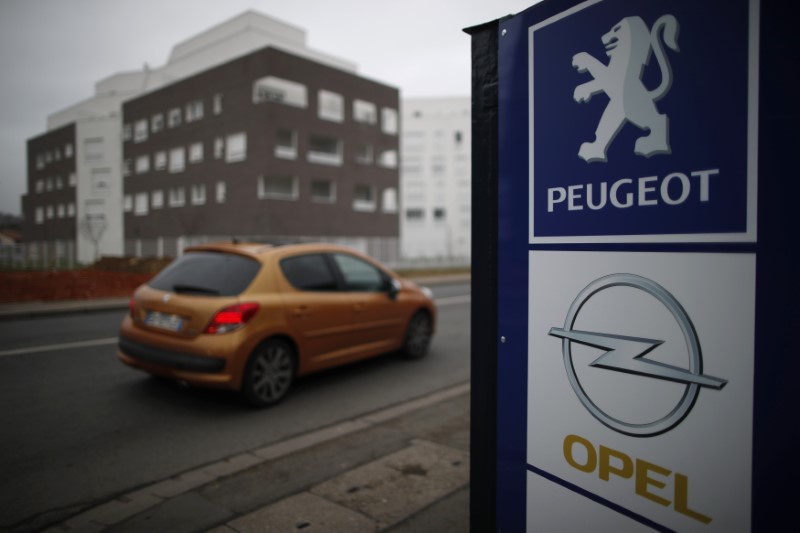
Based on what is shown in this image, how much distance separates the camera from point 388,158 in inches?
1560

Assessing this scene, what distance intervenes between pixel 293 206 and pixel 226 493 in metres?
30.4

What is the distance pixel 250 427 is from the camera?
4609 millimetres

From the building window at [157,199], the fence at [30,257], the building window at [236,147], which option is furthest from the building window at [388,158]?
the fence at [30,257]

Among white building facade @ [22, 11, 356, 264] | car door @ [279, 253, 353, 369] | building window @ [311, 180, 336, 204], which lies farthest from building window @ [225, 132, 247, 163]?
car door @ [279, 253, 353, 369]

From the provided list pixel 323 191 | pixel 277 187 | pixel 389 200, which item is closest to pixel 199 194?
pixel 277 187

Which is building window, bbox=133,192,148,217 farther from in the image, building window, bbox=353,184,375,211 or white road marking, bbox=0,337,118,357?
white road marking, bbox=0,337,118,357

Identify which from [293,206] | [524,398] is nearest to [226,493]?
[524,398]

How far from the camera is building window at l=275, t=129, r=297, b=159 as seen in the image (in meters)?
32.4

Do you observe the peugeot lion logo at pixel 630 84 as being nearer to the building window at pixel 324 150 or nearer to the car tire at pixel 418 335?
the car tire at pixel 418 335

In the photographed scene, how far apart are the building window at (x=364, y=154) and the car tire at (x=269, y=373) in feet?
107

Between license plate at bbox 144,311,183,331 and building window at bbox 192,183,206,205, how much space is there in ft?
106

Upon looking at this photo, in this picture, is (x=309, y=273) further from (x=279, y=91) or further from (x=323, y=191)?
(x=279, y=91)

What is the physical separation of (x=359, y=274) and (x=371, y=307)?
17.7 inches

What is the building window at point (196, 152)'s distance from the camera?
118 ft
